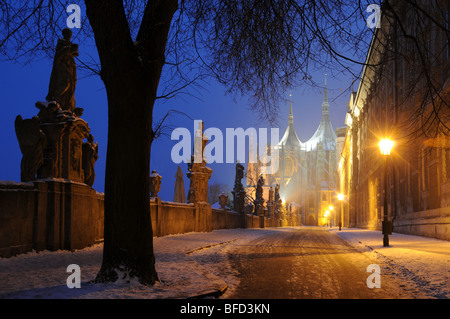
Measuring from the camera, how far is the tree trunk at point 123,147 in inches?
266

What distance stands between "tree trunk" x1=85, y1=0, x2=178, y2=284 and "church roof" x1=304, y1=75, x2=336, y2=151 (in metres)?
135

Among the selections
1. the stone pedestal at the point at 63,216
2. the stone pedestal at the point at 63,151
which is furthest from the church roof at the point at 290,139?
the stone pedestal at the point at 63,216

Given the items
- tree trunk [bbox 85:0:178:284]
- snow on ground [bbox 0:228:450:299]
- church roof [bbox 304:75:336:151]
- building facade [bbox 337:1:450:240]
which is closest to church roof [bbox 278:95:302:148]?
church roof [bbox 304:75:336:151]

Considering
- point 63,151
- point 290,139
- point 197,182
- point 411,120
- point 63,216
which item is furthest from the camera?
point 290,139

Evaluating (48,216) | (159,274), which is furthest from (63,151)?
(159,274)

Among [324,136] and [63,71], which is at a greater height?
[324,136]

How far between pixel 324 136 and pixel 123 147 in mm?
146355

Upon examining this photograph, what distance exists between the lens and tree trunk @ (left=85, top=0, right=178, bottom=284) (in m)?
6.77

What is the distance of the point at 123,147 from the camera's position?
6.79 m

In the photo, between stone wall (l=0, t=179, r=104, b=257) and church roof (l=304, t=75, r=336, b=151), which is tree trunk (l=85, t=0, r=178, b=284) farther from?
church roof (l=304, t=75, r=336, b=151)

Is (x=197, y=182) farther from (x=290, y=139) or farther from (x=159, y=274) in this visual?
(x=290, y=139)

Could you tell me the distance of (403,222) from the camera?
94.3 feet
